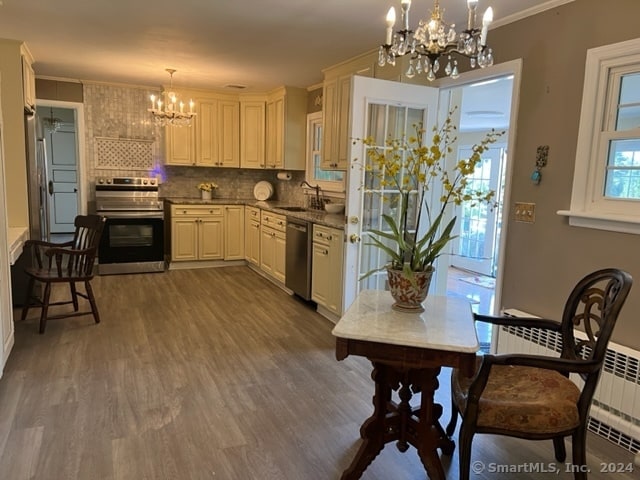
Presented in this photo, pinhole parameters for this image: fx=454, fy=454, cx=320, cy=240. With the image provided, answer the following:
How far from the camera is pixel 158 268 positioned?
589cm

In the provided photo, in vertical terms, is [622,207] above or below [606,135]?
below

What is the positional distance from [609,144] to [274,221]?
3.59 meters

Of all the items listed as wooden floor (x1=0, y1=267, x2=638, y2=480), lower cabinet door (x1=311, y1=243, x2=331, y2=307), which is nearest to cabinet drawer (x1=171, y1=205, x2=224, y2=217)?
wooden floor (x1=0, y1=267, x2=638, y2=480)

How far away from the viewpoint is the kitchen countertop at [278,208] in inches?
169

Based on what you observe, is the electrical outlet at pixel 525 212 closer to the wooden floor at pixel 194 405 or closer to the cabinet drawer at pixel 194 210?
the wooden floor at pixel 194 405

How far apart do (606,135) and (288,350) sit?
250 centimetres

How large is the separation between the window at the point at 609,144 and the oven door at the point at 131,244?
477 centimetres

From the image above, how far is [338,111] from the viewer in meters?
4.31

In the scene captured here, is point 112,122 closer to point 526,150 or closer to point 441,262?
point 441,262

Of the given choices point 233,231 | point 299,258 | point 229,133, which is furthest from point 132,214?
point 299,258

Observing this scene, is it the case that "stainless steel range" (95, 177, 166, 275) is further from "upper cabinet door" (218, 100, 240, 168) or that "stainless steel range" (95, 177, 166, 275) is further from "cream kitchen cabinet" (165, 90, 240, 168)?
"upper cabinet door" (218, 100, 240, 168)

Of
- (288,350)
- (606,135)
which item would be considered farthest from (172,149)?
(606,135)

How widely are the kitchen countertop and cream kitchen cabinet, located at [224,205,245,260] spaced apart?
110 mm

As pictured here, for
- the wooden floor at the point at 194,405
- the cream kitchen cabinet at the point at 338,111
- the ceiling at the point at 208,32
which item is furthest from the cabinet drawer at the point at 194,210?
the cream kitchen cabinet at the point at 338,111
